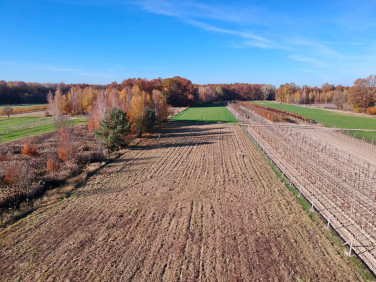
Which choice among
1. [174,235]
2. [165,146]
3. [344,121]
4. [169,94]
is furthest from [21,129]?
[344,121]

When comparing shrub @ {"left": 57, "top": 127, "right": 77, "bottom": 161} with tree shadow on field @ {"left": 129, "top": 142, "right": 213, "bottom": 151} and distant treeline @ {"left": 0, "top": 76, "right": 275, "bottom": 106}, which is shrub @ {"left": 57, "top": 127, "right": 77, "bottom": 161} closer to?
tree shadow on field @ {"left": 129, "top": 142, "right": 213, "bottom": 151}

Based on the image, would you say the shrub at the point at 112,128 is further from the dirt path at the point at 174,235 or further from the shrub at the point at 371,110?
the shrub at the point at 371,110

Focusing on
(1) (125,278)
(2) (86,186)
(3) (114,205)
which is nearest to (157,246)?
(1) (125,278)

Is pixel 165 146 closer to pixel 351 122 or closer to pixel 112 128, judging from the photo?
pixel 112 128

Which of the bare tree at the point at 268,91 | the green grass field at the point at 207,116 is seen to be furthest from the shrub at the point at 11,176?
Answer: the bare tree at the point at 268,91

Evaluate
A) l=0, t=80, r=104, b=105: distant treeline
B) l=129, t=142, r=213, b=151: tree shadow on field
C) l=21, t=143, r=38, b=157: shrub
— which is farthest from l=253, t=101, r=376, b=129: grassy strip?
l=0, t=80, r=104, b=105: distant treeline
